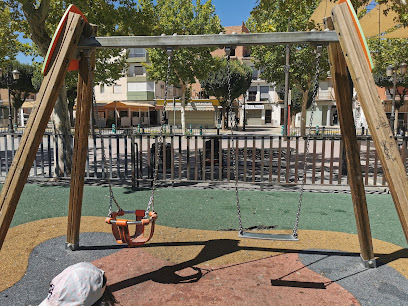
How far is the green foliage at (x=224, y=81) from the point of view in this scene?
118 ft

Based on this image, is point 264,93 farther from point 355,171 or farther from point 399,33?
point 355,171

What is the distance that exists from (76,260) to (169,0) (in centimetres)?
2729

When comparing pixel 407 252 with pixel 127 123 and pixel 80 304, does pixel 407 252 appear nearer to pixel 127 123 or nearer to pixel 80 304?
pixel 80 304

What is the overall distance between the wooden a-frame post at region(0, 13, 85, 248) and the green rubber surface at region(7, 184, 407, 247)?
110 inches

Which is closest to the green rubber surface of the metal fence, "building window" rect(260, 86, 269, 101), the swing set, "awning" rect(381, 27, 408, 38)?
the metal fence

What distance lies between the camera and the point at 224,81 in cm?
3534

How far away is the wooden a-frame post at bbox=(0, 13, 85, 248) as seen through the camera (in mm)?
2594

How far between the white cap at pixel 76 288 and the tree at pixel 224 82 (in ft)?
110

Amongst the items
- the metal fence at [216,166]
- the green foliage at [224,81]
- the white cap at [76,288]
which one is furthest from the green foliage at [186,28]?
the white cap at [76,288]

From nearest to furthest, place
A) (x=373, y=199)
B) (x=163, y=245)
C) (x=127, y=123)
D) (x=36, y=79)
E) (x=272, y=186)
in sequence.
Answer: (x=163, y=245), (x=373, y=199), (x=272, y=186), (x=36, y=79), (x=127, y=123)

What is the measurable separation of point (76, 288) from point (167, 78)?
2266mm

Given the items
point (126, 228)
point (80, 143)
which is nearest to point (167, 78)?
point (80, 143)

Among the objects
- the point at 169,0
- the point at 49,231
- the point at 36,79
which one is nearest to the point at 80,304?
the point at 49,231

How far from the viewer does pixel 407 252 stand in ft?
13.4
